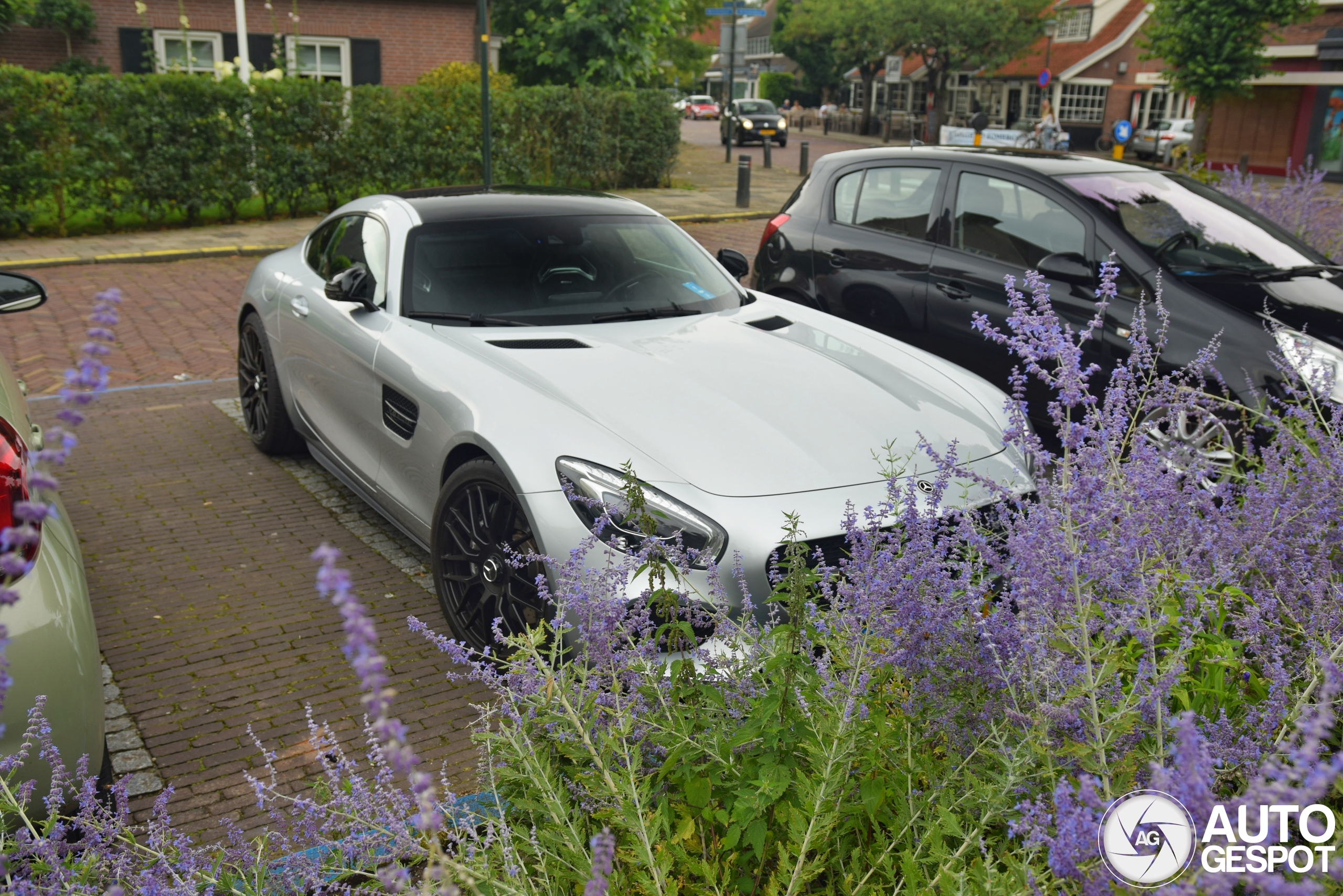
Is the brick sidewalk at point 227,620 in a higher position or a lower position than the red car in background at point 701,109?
lower

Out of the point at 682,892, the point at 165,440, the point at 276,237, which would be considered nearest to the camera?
the point at 682,892

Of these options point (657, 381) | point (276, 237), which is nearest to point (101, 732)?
point (657, 381)

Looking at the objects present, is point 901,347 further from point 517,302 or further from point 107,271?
point 107,271

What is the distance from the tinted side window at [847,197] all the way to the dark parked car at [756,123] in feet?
113

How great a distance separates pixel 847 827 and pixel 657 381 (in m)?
2.28

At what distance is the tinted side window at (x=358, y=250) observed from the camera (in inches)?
198

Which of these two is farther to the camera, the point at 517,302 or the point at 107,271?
the point at 107,271

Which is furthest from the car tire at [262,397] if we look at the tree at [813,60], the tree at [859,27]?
the tree at [813,60]

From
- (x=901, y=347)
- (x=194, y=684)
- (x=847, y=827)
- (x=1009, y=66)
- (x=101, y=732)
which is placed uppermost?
(x=1009, y=66)

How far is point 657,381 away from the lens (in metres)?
4.09

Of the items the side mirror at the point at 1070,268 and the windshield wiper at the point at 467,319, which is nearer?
the windshield wiper at the point at 467,319

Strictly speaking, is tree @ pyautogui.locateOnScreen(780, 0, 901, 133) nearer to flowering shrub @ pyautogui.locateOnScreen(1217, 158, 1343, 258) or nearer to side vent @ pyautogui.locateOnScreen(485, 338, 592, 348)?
flowering shrub @ pyautogui.locateOnScreen(1217, 158, 1343, 258)

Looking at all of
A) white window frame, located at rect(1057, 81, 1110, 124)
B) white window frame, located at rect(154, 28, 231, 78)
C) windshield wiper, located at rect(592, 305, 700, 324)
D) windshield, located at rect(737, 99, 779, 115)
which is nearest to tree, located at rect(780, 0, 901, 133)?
white window frame, located at rect(1057, 81, 1110, 124)

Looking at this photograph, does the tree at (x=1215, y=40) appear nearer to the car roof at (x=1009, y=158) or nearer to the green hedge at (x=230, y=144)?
the green hedge at (x=230, y=144)
